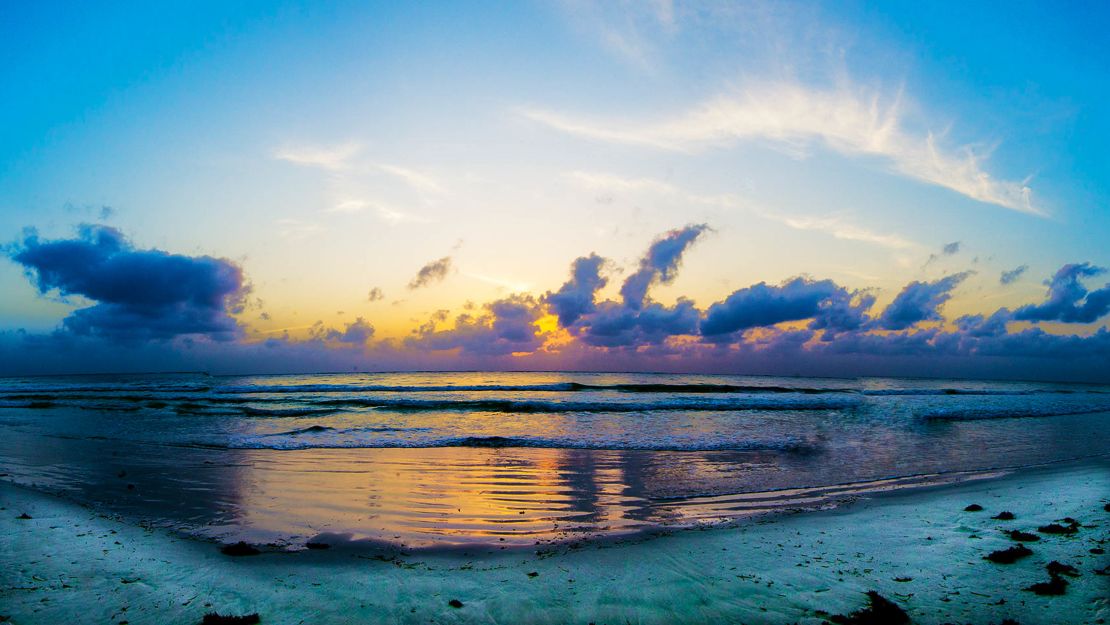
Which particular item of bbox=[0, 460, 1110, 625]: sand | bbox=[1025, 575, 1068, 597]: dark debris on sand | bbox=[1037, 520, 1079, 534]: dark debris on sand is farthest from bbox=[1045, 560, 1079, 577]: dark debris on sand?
bbox=[1037, 520, 1079, 534]: dark debris on sand

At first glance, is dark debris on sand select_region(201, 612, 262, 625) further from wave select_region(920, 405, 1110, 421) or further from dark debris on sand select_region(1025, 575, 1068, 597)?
wave select_region(920, 405, 1110, 421)

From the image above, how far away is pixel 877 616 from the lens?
6027 mm

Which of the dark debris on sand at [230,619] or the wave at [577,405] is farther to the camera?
the wave at [577,405]

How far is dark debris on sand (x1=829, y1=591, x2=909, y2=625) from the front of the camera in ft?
19.5

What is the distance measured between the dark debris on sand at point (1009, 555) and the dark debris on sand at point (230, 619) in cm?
1009

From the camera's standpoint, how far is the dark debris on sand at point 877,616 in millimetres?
5930

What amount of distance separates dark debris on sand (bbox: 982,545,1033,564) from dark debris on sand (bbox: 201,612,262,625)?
1009 cm

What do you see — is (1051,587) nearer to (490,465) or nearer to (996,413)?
(490,465)

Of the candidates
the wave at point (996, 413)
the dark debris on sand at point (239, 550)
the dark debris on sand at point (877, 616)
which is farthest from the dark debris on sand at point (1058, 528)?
the wave at point (996, 413)

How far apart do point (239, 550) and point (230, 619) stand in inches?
130

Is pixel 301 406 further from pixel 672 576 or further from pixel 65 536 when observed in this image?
pixel 672 576

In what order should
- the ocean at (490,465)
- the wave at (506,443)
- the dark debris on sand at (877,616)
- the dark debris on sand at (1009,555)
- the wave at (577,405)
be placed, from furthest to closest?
the wave at (577,405) → the wave at (506,443) → the ocean at (490,465) → the dark debris on sand at (1009,555) → the dark debris on sand at (877,616)

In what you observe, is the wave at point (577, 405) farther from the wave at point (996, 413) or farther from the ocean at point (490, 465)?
the wave at point (996, 413)

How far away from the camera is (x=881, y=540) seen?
29.5ft
